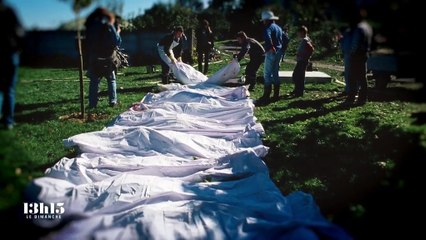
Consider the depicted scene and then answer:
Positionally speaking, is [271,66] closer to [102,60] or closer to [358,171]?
[102,60]

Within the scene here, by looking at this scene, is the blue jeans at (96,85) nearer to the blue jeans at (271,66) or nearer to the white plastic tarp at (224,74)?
the white plastic tarp at (224,74)

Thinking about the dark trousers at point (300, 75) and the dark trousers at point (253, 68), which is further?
the dark trousers at point (253, 68)

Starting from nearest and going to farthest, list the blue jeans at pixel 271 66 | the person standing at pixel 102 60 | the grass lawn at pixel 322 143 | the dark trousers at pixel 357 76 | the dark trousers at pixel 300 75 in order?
Answer: the grass lawn at pixel 322 143 → the person standing at pixel 102 60 → the dark trousers at pixel 357 76 → the blue jeans at pixel 271 66 → the dark trousers at pixel 300 75

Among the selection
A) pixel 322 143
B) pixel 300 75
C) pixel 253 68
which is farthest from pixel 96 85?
pixel 300 75

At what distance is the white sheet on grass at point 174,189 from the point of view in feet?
11.5

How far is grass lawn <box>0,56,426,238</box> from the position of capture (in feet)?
9.21

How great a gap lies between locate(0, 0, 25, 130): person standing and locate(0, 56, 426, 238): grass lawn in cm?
12

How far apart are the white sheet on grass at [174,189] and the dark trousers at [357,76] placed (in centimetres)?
354

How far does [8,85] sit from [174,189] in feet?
7.52

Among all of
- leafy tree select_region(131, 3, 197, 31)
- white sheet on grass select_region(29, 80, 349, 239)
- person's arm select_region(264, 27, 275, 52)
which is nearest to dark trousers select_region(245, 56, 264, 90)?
person's arm select_region(264, 27, 275, 52)

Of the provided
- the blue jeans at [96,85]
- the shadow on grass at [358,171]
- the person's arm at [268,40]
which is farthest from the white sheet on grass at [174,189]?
the person's arm at [268,40]

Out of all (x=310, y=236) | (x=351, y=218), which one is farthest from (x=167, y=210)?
(x=351, y=218)

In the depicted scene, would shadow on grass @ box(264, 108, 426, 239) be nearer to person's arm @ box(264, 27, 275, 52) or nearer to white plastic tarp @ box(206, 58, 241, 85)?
person's arm @ box(264, 27, 275, 52)

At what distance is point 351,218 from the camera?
10.5ft
